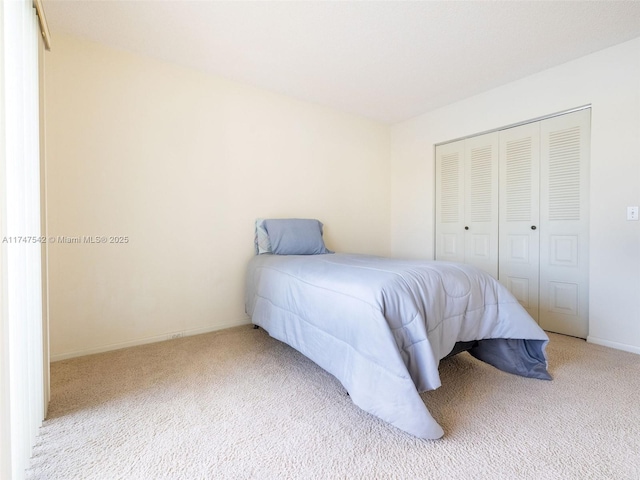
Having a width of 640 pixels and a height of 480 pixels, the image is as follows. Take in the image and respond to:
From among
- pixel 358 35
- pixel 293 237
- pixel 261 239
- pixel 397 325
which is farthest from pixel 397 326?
pixel 358 35

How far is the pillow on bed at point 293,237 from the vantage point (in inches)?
104

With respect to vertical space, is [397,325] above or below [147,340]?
above

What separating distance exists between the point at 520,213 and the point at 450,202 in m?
0.70

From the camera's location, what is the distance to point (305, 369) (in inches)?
74.5

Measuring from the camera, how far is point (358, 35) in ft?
6.86

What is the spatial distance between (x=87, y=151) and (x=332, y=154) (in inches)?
86.2

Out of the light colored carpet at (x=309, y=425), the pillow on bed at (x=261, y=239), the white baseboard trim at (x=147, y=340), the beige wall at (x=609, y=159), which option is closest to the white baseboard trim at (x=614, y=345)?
the beige wall at (x=609, y=159)

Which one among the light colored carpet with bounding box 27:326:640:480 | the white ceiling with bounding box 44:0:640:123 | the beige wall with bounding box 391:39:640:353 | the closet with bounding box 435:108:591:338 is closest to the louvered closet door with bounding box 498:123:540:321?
the closet with bounding box 435:108:591:338

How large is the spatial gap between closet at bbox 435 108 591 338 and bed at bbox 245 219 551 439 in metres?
1.13

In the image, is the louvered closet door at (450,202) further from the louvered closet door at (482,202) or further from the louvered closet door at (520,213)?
the louvered closet door at (520,213)

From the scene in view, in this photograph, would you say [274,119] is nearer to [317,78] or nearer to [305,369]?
[317,78]

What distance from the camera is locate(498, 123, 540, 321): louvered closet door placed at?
2.69m

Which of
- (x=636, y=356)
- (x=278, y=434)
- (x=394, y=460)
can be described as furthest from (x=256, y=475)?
(x=636, y=356)

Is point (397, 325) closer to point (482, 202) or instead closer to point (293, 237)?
point (293, 237)
